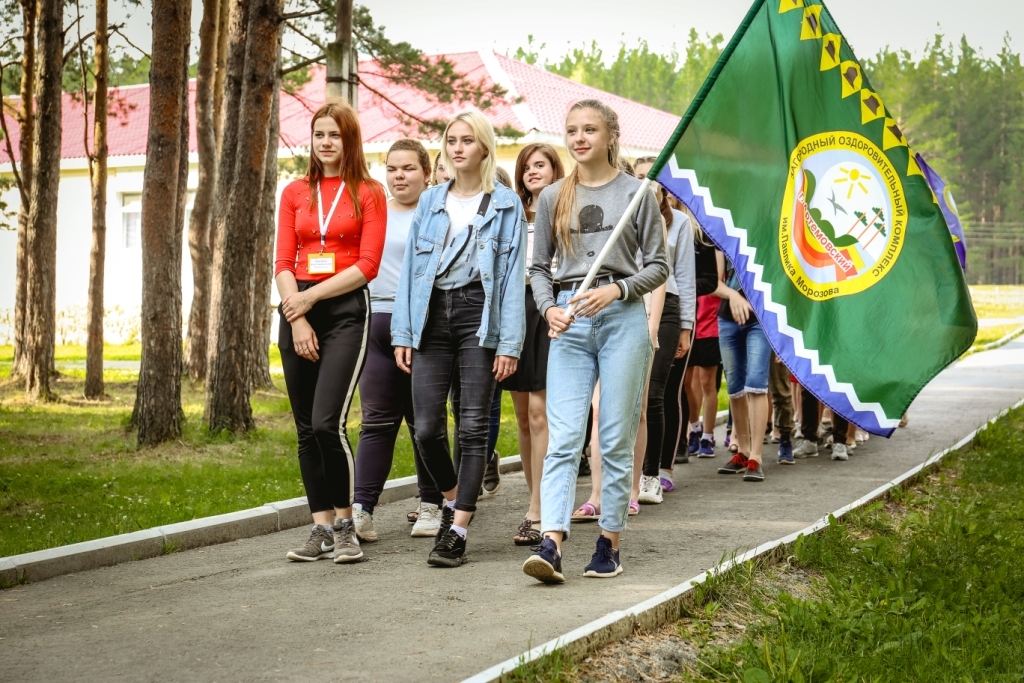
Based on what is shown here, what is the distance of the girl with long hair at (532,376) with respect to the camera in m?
6.77

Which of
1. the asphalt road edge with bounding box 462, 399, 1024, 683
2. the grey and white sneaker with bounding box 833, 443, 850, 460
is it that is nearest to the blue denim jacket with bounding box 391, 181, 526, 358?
the asphalt road edge with bounding box 462, 399, 1024, 683

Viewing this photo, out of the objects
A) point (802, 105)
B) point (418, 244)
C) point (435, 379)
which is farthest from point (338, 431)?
point (802, 105)

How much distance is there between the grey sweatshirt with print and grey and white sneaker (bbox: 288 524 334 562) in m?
1.78

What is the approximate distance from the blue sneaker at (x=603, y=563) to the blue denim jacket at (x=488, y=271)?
3.48 feet

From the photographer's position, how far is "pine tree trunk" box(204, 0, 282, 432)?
36.2ft

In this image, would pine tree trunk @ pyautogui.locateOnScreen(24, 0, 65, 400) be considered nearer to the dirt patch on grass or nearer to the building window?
the dirt patch on grass

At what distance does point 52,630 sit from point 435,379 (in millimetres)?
2188

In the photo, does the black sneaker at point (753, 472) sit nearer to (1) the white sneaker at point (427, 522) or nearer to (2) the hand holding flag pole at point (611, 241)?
(1) the white sneaker at point (427, 522)

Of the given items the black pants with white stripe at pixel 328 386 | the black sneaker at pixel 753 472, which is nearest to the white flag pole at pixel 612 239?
the black pants with white stripe at pixel 328 386

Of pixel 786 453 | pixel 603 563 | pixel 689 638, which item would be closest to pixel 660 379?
pixel 786 453

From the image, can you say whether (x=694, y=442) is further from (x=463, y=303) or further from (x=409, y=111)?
(x=409, y=111)

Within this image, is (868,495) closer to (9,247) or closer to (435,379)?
(435,379)

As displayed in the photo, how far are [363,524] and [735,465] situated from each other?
375cm

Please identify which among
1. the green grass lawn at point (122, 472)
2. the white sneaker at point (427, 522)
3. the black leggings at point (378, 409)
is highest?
the black leggings at point (378, 409)
